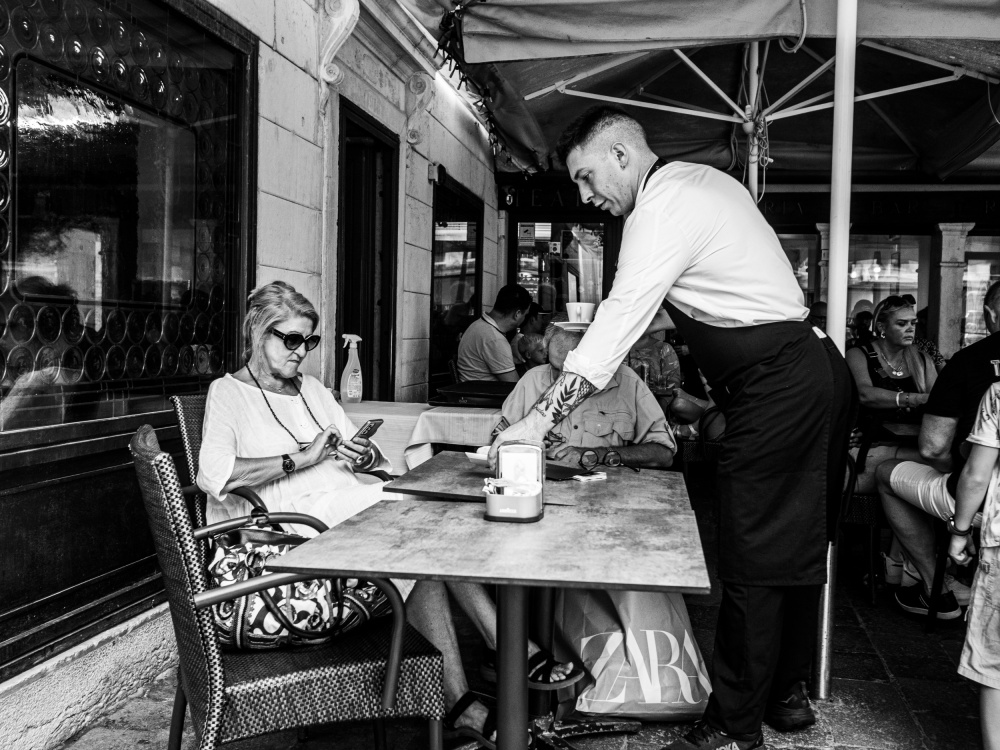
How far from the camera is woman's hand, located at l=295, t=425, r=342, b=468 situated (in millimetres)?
2996

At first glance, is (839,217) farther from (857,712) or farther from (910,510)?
(857,712)

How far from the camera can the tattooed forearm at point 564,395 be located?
2.38 meters

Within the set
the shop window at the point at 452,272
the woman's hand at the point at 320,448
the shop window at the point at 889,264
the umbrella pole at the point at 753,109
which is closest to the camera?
the woman's hand at the point at 320,448

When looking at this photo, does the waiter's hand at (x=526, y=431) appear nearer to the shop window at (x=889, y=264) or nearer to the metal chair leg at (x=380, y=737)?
the metal chair leg at (x=380, y=737)

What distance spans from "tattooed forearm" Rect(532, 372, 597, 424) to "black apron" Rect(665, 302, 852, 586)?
415 mm

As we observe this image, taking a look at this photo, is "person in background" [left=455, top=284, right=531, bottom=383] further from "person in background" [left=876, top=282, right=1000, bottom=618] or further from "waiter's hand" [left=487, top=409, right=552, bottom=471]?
"waiter's hand" [left=487, top=409, right=552, bottom=471]

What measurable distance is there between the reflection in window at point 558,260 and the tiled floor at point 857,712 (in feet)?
23.6

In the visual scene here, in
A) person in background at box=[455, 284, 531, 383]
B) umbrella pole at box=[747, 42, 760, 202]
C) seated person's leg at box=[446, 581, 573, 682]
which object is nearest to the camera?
seated person's leg at box=[446, 581, 573, 682]

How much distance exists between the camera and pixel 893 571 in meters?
4.38

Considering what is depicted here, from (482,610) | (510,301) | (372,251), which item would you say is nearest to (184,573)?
(482,610)

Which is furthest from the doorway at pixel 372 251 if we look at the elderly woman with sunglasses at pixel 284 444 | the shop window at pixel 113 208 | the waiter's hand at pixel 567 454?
the waiter's hand at pixel 567 454

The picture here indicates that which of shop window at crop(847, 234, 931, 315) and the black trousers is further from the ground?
shop window at crop(847, 234, 931, 315)

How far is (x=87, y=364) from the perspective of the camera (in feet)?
9.65

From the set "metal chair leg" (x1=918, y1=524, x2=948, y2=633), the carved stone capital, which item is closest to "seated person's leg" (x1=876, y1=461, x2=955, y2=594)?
"metal chair leg" (x1=918, y1=524, x2=948, y2=633)
